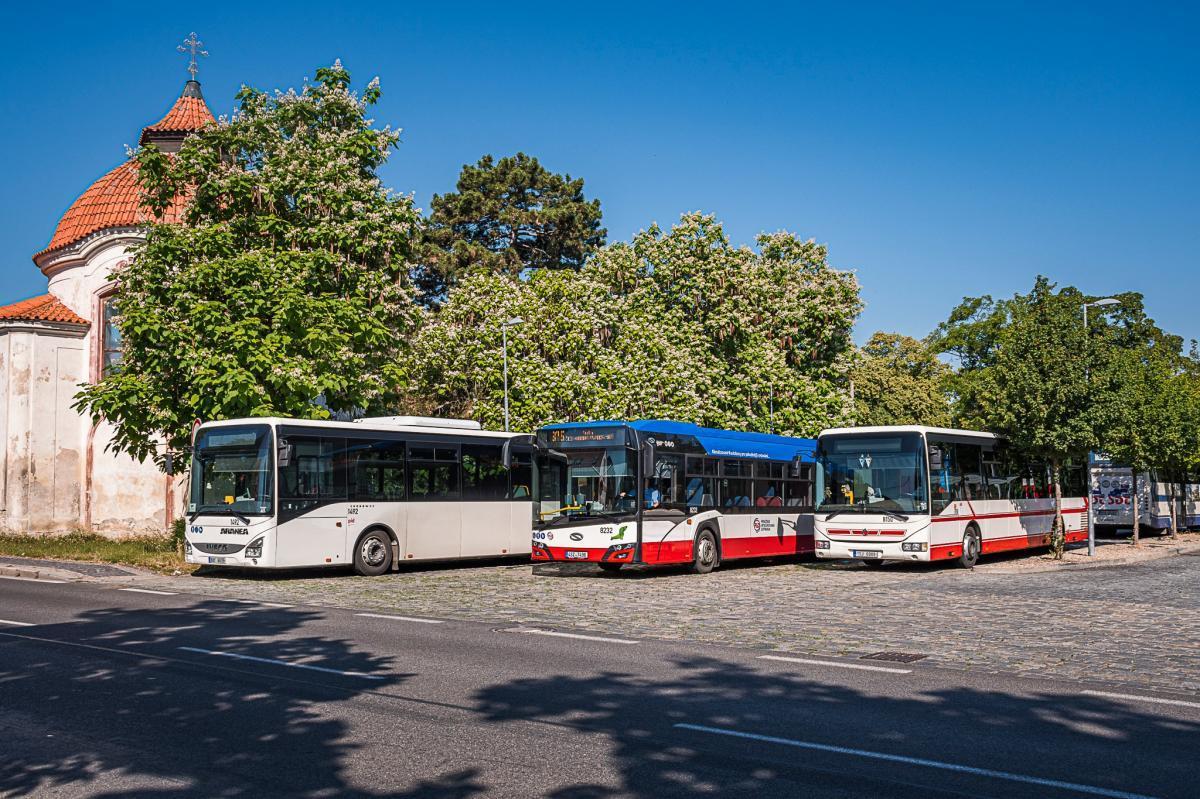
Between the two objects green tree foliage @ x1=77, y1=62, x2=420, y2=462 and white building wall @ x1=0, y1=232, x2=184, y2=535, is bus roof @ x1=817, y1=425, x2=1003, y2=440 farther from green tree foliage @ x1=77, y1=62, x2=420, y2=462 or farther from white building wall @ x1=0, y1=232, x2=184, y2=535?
white building wall @ x1=0, y1=232, x2=184, y2=535

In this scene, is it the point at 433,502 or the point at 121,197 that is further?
the point at 121,197

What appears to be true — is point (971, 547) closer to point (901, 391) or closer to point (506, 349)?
point (506, 349)

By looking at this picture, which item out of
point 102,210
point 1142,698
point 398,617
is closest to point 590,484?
point 398,617

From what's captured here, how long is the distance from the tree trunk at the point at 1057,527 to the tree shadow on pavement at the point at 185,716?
20.4 metres

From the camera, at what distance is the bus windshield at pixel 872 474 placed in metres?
23.0

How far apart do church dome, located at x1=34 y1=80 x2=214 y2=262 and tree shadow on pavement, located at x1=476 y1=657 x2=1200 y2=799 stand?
31382 millimetres

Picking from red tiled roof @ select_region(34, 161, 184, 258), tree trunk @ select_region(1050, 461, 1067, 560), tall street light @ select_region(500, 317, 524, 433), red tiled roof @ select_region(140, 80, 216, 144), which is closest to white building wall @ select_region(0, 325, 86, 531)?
red tiled roof @ select_region(34, 161, 184, 258)

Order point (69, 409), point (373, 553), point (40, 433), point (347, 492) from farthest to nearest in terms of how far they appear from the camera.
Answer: point (69, 409), point (40, 433), point (373, 553), point (347, 492)

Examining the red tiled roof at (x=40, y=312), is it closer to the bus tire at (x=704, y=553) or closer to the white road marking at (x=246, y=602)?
the white road marking at (x=246, y=602)

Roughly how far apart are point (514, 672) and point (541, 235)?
166 ft

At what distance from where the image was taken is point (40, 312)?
37438 mm

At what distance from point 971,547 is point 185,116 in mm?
32854

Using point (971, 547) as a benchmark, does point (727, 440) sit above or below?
above

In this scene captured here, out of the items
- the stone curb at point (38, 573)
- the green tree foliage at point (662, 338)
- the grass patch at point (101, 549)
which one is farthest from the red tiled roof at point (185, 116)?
the stone curb at point (38, 573)
